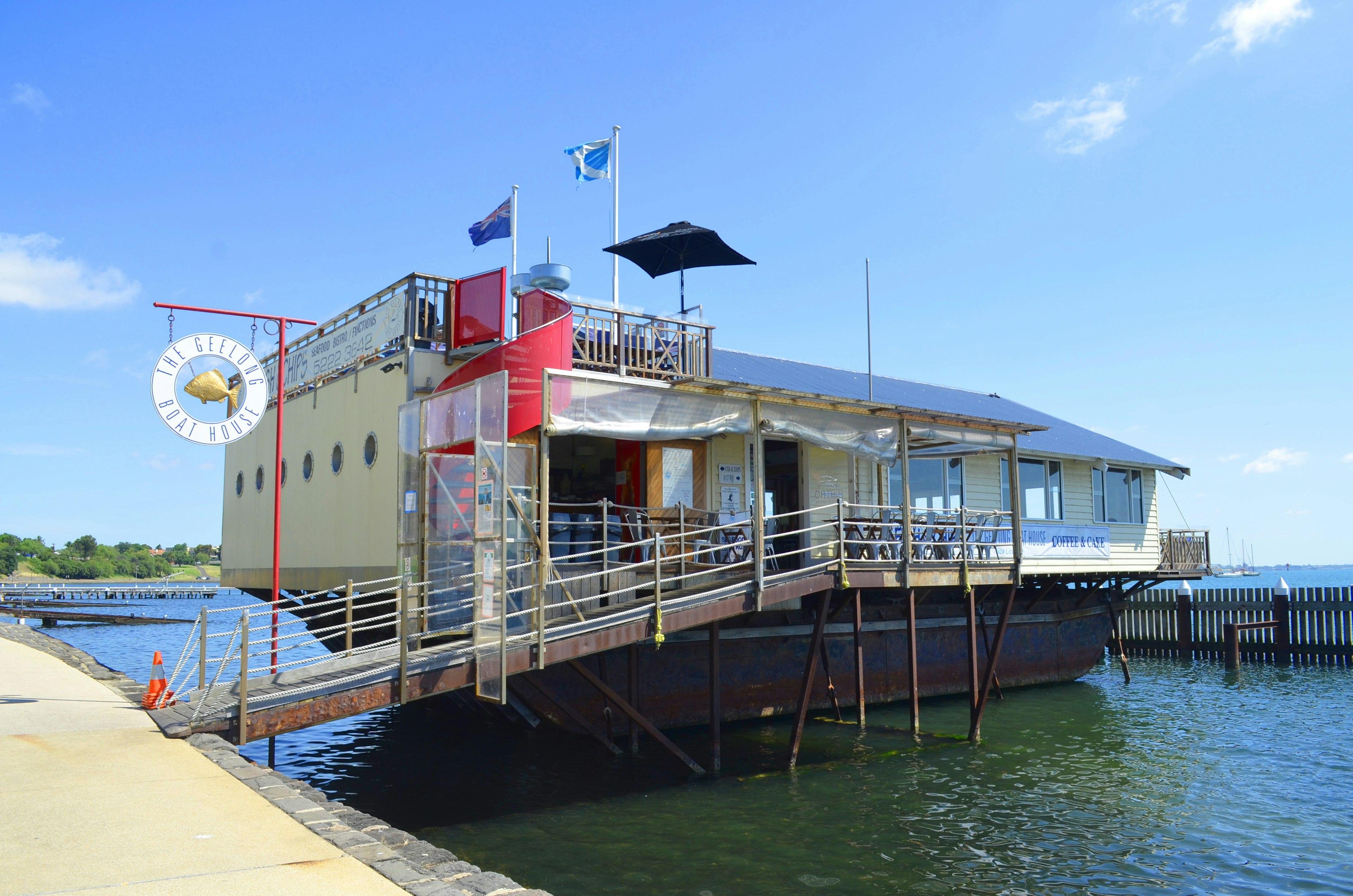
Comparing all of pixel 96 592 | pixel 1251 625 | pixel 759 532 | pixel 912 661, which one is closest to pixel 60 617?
pixel 759 532

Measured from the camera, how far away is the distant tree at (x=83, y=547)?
130m

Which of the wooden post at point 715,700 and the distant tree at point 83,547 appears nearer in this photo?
the wooden post at point 715,700

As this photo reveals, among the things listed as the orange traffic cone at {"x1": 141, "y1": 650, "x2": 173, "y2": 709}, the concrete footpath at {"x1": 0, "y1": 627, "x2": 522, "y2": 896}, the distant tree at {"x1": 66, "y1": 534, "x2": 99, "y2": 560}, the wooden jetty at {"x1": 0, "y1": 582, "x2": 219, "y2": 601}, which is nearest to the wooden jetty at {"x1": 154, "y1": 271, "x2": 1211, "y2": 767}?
the orange traffic cone at {"x1": 141, "y1": 650, "x2": 173, "y2": 709}

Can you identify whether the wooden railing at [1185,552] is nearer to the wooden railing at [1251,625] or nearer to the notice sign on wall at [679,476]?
the wooden railing at [1251,625]

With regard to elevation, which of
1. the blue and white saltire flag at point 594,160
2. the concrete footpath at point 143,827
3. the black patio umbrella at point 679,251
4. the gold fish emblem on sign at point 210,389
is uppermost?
the blue and white saltire flag at point 594,160

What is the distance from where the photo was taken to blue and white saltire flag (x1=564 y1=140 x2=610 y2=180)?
2011 centimetres

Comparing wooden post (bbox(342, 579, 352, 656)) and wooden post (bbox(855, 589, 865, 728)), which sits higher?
wooden post (bbox(342, 579, 352, 656))

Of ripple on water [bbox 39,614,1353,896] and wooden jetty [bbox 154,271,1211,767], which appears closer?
ripple on water [bbox 39,614,1353,896]

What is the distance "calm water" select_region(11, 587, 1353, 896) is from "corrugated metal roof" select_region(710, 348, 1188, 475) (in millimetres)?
7311

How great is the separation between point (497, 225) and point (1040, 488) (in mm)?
14448

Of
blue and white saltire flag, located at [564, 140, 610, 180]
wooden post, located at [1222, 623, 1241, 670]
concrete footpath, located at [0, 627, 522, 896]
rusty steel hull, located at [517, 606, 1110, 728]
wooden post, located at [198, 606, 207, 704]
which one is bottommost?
wooden post, located at [1222, 623, 1241, 670]

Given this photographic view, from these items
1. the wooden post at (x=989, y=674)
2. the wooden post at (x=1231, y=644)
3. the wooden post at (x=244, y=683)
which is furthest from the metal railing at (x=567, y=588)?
the wooden post at (x=1231, y=644)

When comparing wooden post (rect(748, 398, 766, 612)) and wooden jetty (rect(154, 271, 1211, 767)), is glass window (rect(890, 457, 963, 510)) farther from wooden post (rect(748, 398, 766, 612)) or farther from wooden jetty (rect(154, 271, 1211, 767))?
wooden post (rect(748, 398, 766, 612))

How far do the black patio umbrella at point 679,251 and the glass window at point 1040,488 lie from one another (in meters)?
9.02
